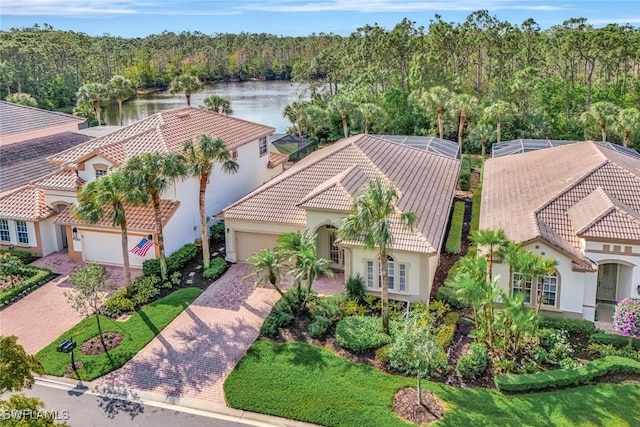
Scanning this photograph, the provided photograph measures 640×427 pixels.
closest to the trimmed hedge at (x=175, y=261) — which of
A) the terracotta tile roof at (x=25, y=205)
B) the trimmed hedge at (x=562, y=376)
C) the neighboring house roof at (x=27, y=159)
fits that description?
the terracotta tile roof at (x=25, y=205)

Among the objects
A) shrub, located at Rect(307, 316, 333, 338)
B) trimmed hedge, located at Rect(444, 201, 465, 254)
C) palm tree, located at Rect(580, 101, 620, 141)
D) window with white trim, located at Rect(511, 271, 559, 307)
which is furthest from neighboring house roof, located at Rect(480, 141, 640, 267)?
palm tree, located at Rect(580, 101, 620, 141)

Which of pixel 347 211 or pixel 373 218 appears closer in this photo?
pixel 373 218

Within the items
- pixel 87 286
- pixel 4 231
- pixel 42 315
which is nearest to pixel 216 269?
pixel 87 286

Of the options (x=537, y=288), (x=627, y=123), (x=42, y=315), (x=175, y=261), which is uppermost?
(x=627, y=123)

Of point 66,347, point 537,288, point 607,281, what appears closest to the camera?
point 66,347

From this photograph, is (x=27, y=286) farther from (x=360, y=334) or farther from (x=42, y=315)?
(x=360, y=334)

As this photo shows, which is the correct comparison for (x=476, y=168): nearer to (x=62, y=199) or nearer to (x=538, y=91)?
(x=538, y=91)
